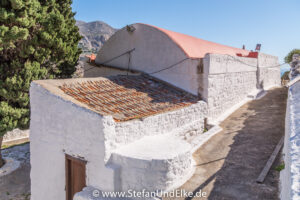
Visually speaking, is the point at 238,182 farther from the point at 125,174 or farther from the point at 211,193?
the point at 125,174

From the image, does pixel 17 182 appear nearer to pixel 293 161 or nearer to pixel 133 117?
pixel 133 117

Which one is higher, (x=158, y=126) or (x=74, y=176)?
(x=158, y=126)

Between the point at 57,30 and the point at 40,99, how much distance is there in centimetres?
445

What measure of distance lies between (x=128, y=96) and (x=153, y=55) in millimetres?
3010

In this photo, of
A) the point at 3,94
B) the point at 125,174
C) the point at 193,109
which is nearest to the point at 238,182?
the point at 125,174

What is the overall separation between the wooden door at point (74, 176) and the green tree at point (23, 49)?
172 inches

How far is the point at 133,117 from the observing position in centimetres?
612

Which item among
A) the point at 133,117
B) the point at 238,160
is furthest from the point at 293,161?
the point at 133,117

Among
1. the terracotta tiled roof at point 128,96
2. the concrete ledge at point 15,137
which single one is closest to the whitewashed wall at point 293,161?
the terracotta tiled roof at point 128,96

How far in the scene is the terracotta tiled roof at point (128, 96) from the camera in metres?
6.47

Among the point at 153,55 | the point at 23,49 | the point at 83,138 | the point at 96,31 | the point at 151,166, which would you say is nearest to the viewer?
the point at 151,166

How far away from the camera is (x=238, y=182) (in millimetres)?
5516

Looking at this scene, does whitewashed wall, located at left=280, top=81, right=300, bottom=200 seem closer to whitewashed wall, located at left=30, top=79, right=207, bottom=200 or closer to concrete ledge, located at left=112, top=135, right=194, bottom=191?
concrete ledge, located at left=112, top=135, right=194, bottom=191

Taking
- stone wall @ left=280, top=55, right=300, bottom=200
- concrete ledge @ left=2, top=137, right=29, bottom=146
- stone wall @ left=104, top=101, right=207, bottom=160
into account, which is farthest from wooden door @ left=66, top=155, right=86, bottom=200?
concrete ledge @ left=2, top=137, right=29, bottom=146
